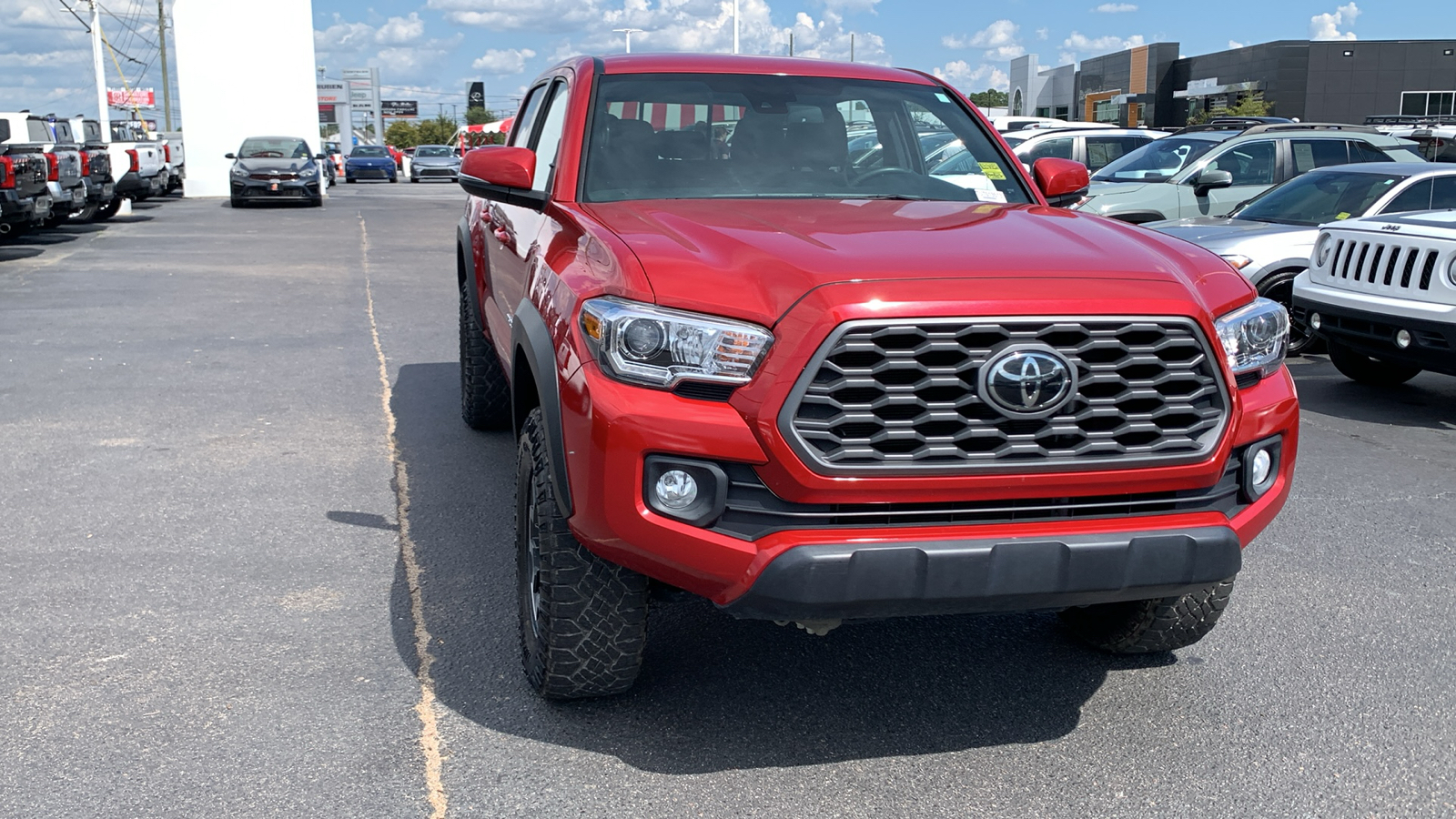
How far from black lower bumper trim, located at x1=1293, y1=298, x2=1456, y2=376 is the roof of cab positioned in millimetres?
3965

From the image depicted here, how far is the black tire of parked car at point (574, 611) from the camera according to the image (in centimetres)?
330

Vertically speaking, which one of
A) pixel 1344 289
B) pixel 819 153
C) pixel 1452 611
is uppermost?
pixel 819 153

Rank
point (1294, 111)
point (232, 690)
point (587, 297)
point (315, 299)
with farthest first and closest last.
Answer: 1. point (1294, 111)
2. point (315, 299)
3. point (232, 690)
4. point (587, 297)

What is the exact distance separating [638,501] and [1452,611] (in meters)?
3.14

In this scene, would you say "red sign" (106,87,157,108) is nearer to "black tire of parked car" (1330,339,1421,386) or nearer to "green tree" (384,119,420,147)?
"green tree" (384,119,420,147)

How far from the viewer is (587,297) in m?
3.21

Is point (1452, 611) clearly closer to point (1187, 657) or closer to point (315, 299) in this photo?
point (1187, 657)

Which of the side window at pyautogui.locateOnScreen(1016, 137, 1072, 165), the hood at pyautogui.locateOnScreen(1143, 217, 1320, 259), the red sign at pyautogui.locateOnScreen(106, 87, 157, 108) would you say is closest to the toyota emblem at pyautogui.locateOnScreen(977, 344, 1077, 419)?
the hood at pyautogui.locateOnScreen(1143, 217, 1320, 259)

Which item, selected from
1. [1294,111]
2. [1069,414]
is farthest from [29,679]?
[1294,111]

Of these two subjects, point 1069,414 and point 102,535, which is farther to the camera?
point 102,535

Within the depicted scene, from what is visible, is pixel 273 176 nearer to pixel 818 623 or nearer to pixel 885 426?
pixel 818 623

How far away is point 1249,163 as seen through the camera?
42.9 feet

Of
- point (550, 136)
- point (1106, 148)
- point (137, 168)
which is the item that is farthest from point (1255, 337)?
point (137, 168)

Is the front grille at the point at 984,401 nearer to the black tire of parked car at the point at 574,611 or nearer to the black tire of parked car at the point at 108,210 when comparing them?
the black tire of parked car at the point at 574,611
